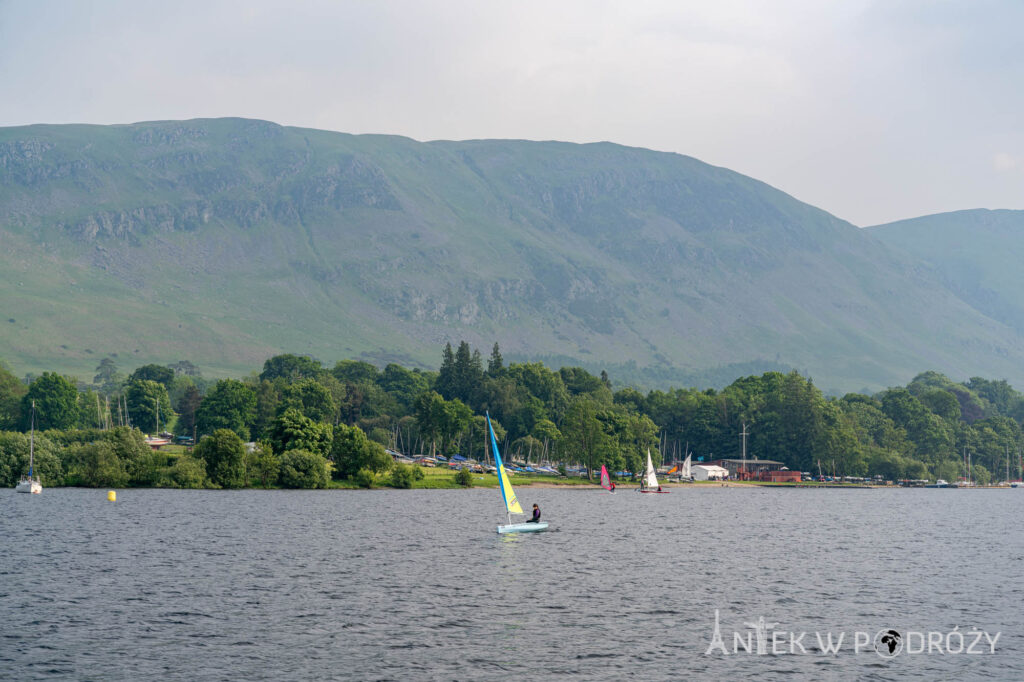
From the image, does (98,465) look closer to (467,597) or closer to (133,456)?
(133,456)

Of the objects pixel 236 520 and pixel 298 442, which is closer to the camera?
pixel 236 520

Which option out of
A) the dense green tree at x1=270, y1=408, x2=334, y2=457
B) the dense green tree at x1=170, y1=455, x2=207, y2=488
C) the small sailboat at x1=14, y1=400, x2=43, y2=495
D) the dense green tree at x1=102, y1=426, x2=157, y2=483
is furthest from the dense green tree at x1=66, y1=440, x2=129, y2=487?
the dense green tree at x1=270, y1=408, x2=334, y2=457

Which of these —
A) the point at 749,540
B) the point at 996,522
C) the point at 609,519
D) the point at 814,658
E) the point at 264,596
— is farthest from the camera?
the point at 996,522

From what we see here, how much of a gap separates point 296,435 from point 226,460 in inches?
596

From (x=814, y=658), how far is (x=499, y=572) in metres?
35.7

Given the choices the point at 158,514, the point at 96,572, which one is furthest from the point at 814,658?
the point at 158,514

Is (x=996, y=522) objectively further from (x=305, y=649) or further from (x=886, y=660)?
(x=305, y=649)

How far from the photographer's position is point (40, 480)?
586 ft

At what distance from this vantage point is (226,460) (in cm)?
18162

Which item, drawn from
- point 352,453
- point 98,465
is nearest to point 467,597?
point 98,465

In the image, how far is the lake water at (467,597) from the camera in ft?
173

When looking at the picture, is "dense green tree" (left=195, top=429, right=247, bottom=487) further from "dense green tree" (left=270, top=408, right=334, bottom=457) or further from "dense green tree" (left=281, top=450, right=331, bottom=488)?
"dense green tree" (left=270, top=408, right=334, bottom=457)

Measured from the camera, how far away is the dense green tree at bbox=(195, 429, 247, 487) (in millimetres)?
181875

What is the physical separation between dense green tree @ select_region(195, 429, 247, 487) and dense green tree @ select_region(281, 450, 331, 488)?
24.9 ft
